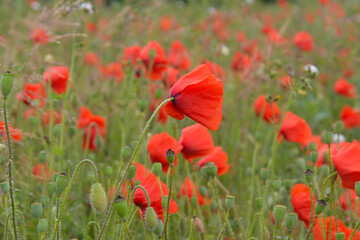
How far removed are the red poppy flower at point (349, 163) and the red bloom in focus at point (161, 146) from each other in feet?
1.28

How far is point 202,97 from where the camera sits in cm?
84

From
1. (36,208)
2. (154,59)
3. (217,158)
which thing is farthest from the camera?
(154,59)

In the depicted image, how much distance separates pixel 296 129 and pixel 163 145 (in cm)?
61

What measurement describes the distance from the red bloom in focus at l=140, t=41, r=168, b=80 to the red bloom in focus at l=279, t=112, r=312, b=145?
0.55m

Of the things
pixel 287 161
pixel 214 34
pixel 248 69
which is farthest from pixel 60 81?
pixel 214 34

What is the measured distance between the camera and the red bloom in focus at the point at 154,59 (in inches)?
66.3

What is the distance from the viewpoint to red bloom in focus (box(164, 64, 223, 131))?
2.72ft

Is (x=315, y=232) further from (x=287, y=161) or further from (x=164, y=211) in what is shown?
(x=287, y=161)

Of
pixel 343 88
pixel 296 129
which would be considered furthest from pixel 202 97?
pixel 343 88

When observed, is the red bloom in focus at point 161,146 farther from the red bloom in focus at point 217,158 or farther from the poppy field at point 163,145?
the red bloom in focus at point 217,158

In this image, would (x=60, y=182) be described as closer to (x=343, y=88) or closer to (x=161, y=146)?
(x=161, y=146)

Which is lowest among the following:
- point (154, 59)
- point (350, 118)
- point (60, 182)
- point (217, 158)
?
point (350, 118)

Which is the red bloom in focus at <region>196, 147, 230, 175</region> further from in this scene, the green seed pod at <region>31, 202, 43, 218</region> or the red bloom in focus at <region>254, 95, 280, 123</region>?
the green seed pod at <region>31, 202, 43, 218</region>

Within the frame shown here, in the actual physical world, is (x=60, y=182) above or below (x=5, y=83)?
below
